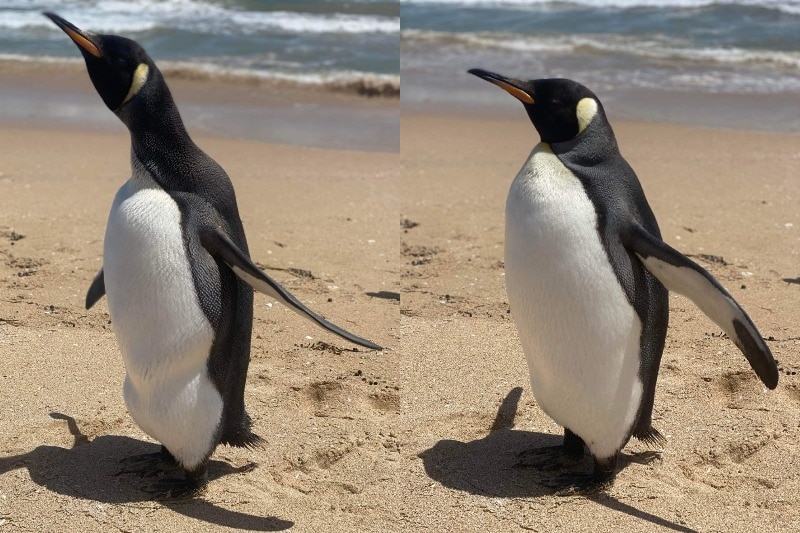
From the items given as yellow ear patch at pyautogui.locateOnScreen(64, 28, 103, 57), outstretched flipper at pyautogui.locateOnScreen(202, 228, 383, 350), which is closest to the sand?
outstretched flipper at pyautogui.locateOnScreen(202, 228, 383, 350)

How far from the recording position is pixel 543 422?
409 cm

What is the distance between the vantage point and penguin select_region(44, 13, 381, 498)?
319cm

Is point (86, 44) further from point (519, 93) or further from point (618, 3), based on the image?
point (618, 3)

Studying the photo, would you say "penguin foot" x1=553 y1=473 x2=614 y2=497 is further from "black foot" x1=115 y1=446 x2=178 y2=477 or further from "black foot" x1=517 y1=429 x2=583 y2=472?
"black foot" x1=115 y1=446 x2=178 y2=477

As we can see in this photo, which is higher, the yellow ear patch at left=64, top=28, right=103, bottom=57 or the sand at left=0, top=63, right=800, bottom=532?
the yellow ear patch at left=64, top=28, right=103, bottom=57

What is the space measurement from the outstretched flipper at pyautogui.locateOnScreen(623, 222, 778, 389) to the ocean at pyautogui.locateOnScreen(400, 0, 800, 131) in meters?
6.65

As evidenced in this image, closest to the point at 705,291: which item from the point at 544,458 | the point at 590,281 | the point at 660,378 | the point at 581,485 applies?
the point at 590,281

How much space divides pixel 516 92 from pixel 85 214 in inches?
157

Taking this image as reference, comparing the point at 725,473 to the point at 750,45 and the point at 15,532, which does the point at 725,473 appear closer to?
the point at 15,532

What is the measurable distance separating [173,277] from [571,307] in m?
1.30

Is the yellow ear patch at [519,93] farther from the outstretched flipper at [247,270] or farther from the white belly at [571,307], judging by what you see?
the outstretched flipper at [247,270]

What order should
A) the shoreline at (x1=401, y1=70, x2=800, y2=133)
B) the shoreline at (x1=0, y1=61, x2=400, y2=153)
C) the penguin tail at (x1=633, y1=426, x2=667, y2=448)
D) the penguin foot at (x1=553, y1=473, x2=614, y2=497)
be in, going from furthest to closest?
the shoreline at (x1=401, y1=70, x2=800, y2=133) < the shoreline at (x1=0, y1=61, x2=400, y2=153) < the penguin tail at (x1=633, y1=426, x2=667, y2=448) < the penguin foot at (x1=553, y1=473, x2=614, y2=497)

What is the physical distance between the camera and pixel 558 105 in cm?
338

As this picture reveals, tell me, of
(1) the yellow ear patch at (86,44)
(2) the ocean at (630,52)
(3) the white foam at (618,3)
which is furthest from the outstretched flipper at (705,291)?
(3) the white foam at (618,3)
